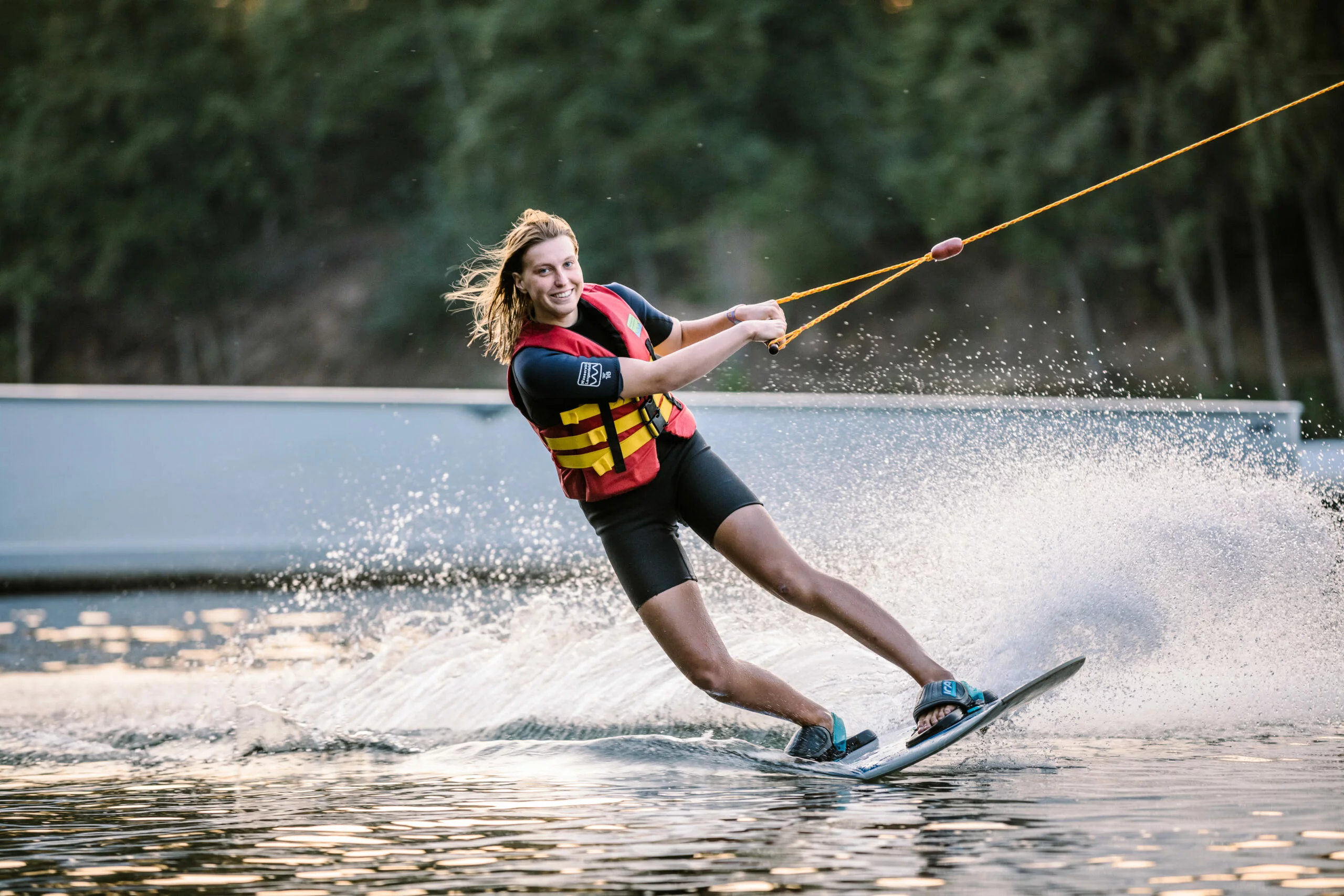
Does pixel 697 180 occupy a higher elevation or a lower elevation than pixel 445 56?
lower

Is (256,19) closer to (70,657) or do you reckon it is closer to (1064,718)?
(70,657)

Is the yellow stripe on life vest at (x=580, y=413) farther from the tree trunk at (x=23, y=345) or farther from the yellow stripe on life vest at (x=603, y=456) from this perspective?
the tree trunk at (x=23, y=345)

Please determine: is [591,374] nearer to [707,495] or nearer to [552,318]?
A: [552,318]

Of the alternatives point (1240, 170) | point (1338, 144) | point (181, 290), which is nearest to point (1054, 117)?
point (1240, 170)

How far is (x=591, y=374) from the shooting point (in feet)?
13.2

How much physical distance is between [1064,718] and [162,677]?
353 cm

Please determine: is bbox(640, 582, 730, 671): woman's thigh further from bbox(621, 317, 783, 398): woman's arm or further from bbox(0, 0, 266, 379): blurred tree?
bbox(0, 0, 266, 379): blurred tree

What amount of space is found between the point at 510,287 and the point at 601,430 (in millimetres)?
476

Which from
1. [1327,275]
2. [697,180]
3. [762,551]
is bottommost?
[762,551]

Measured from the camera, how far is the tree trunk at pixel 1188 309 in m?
20.8

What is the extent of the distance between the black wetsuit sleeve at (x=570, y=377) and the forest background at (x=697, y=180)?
14.9ft

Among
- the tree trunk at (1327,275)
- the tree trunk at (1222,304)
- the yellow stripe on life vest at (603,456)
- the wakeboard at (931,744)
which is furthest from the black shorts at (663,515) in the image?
the tree trunk at (1222,304)

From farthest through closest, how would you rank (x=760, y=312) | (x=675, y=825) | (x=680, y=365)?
(x=760, y=312), (x=680, y=365), (x=675, y=825)

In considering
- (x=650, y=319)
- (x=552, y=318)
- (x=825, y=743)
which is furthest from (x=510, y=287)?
(x=825, y=743)
